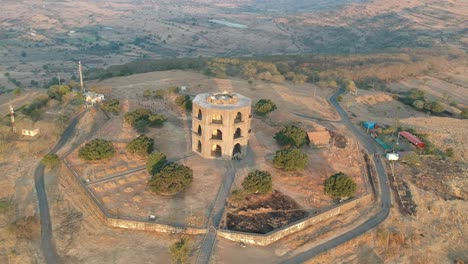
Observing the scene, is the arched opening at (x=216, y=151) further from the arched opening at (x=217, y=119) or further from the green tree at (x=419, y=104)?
Answer: the green tree at (x=419, y=104)

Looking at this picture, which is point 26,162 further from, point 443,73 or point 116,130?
point 443,73

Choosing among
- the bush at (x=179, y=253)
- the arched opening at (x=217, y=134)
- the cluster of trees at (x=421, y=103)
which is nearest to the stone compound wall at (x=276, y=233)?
the bush at (x=179, y=253)

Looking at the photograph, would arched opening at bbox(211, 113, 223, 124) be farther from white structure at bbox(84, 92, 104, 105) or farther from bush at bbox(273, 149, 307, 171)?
white structure at bbox(84, 92, 104, 105)

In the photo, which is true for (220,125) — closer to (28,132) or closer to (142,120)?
(142,120)

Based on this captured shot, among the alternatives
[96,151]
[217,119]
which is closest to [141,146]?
[96,151]

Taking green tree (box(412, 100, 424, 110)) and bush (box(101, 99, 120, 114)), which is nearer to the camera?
bush (box(101, 99, 120, 114))

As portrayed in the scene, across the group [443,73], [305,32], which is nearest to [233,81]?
[443,73]

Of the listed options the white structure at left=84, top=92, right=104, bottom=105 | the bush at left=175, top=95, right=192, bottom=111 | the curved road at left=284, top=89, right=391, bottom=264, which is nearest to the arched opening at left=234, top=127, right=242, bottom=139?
the bush at left=175, top=95, right=192, bottom=111
